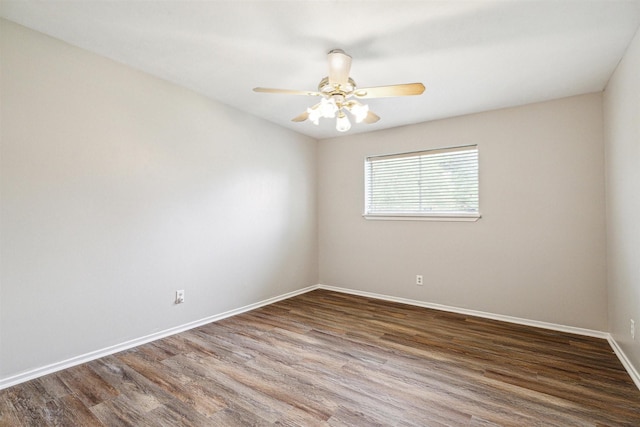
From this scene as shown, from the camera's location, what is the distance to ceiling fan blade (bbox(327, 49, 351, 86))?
2047 mm

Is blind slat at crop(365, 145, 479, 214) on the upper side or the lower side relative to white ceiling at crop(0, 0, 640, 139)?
lower

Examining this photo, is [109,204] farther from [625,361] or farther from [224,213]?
[625,361]

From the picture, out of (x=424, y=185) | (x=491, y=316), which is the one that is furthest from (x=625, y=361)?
(x=424, y=185)

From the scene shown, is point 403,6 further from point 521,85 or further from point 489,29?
point 521,85

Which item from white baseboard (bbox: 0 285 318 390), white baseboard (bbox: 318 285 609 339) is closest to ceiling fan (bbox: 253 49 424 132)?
white baseboard (bbox: 0 285 318 390)

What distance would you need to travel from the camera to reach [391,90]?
2.04 m

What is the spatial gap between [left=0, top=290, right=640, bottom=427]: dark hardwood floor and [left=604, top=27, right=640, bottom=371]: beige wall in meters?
0.32

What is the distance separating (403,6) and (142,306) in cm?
293

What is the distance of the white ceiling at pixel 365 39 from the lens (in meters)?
1.75

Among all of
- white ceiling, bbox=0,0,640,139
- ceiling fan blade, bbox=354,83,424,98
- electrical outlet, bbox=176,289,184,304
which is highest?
white ceiling, bbox=0,0,640,139

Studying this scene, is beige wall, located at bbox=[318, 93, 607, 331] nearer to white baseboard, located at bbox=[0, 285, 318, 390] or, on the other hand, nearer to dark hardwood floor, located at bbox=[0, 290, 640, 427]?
dark hardwood floor, located at bbox=[0, 290, 640, 427]

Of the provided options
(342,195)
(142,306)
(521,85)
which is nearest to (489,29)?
(521,85)

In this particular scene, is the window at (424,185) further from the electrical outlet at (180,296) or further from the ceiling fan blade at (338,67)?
the electrical outlet at (180,296)

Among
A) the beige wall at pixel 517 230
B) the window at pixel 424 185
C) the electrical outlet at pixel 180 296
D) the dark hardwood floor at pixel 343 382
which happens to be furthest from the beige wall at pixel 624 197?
the electrical outlet at pixel 180 296
